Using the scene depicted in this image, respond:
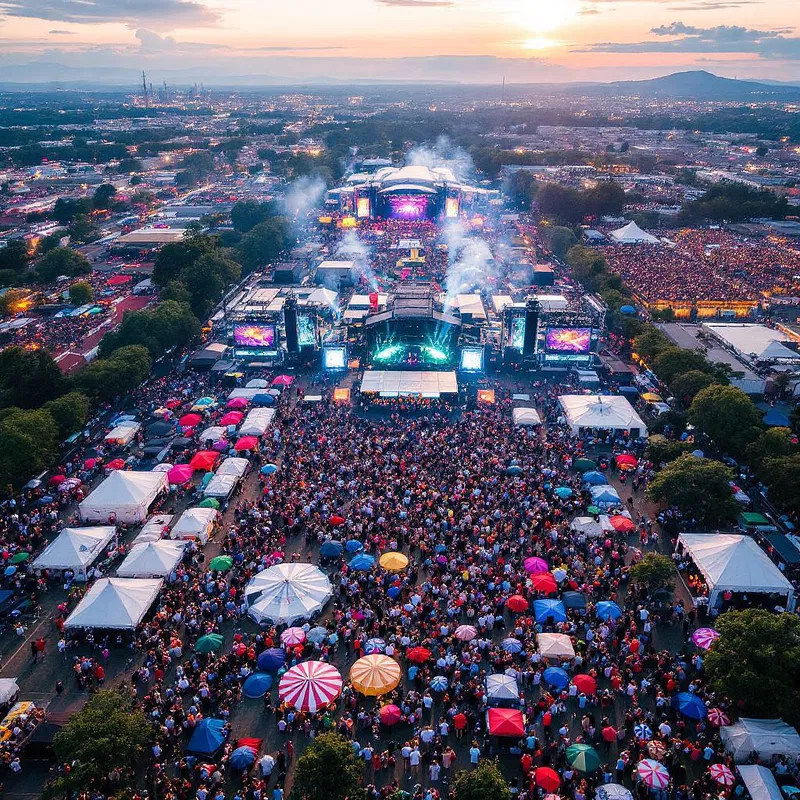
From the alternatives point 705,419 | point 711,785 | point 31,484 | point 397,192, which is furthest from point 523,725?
point 397,192

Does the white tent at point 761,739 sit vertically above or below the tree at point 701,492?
below

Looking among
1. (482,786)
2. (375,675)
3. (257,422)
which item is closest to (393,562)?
(375,675)

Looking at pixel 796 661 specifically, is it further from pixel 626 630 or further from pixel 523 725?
pixel 523 725

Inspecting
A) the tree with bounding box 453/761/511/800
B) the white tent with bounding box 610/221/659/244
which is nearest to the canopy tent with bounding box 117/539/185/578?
the tree with bounding box 453/761/511/800

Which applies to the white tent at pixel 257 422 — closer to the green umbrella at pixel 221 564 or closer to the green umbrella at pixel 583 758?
the green umbrella at pixel 221 564

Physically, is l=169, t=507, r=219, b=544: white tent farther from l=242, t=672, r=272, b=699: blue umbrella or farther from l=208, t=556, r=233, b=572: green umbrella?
l=242, t=672, r=272, b=699: blue umbrella

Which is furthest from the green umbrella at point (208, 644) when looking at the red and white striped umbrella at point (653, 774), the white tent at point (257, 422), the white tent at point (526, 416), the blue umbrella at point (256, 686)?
the white tent at point (526, 416)
